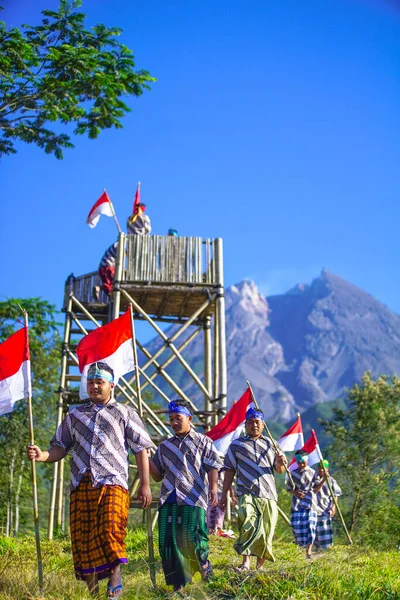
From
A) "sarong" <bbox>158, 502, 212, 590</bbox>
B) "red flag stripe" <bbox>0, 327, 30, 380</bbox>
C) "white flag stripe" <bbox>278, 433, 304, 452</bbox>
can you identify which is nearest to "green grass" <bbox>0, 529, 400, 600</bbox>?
"sarong" <bbox>158, 502, 212, 590</bbox>

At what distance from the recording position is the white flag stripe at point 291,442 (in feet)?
37.9

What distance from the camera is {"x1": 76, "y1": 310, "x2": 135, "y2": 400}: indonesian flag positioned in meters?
7.57

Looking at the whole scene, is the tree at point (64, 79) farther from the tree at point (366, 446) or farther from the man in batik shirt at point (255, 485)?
the tree at point (366, 446)

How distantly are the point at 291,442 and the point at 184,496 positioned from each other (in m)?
5.50

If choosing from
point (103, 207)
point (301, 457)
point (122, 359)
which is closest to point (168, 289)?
point (103, 207)

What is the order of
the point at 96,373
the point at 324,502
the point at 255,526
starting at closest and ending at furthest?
1. the point at 96,373
2. the point at 255,526
3. the point at 324,502

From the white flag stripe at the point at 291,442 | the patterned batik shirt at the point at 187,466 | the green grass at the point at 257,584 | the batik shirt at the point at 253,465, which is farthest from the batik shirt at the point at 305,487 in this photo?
the patterned batik shirt at the point at 187,466

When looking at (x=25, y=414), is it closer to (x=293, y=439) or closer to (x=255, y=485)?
(x=293, y=439)

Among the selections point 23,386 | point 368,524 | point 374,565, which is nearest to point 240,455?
point 374,565

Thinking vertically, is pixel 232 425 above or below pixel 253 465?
above

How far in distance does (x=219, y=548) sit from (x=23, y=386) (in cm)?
410

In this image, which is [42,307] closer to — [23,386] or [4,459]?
[4,459]

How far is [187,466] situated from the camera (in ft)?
21.7

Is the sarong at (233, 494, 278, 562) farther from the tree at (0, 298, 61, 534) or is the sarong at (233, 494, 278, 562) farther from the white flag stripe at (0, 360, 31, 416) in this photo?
the tree at (0, 298, 61, 534)
